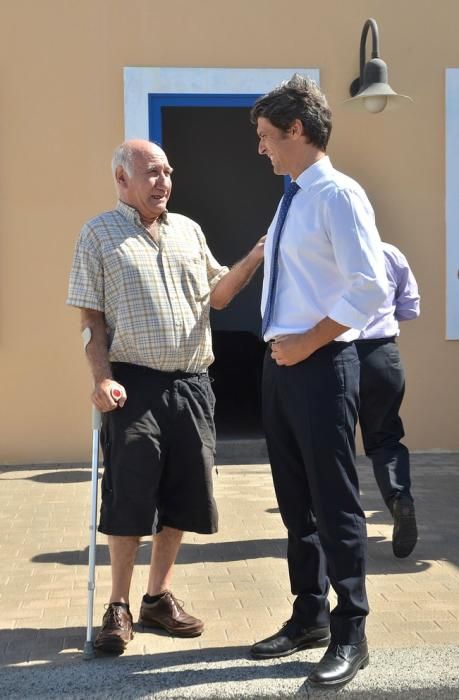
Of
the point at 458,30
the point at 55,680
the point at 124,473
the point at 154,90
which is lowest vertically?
the point at 55,680

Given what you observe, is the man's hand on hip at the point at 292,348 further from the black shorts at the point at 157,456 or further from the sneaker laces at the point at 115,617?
the sneaker laces at the point at 115,617

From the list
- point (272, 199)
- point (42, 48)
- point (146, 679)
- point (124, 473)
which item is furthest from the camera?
point (272, 199)

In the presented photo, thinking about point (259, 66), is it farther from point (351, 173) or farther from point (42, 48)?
point (42, 48)

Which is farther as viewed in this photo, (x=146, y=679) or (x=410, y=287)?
(x=410, y=287)

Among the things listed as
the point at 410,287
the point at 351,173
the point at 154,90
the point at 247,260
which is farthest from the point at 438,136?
the point at 247,260

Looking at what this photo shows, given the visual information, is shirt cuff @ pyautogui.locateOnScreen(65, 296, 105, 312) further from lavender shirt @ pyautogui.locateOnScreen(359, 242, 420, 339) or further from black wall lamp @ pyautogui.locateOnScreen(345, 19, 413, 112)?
black wall lamp @ pyautogui.locateOnScreen(345, 19, 413, 112)

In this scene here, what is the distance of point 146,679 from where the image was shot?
11.6 feet

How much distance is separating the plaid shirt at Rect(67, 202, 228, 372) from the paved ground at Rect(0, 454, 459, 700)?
3.68ft

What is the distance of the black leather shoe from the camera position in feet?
16.5

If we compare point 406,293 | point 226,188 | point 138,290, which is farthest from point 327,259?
point 226,188

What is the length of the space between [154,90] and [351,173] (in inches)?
68.2

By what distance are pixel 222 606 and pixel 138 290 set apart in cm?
148

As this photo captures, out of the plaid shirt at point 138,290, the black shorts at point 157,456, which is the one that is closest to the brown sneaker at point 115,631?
the black shorts at point 157,456

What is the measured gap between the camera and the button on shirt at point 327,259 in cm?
334
